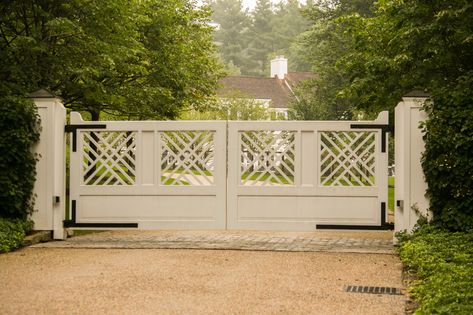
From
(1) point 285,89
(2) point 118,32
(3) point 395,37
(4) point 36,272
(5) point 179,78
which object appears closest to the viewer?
(4) point 36,272

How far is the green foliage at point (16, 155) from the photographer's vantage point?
9.33m

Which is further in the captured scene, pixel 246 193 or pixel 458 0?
pixel 458 0

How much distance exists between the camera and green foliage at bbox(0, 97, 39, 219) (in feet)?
30.6

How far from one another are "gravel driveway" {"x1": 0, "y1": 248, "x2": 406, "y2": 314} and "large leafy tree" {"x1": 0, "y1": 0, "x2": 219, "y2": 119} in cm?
334

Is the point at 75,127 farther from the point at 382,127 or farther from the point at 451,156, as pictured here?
the point at 451,156

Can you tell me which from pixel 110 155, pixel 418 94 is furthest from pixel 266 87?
pixel 418 94

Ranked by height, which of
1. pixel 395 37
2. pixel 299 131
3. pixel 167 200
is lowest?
pixel 167 200

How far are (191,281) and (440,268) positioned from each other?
2344 mm

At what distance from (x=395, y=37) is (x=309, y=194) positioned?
386cm

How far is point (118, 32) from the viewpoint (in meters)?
13.6

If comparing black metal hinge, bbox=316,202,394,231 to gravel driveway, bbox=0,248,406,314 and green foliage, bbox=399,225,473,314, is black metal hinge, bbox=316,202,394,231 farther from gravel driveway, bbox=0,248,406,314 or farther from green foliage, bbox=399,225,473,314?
gravel driveway, bbox=0,248,406,314

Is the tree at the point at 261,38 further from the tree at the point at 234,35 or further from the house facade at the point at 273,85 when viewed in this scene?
the house facade at the point at 273,85

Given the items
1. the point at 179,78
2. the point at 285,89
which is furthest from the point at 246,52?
the point at 179,78

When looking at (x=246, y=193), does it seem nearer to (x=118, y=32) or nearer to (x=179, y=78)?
(x=118, y=32)
